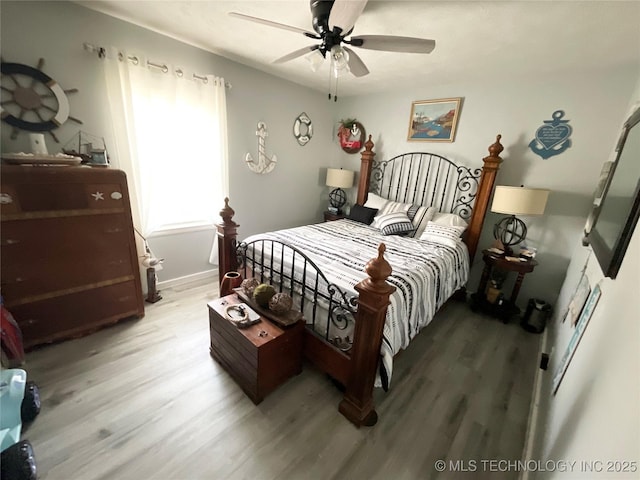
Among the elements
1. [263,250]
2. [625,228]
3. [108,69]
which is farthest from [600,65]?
[108,69]

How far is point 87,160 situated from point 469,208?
3.75m

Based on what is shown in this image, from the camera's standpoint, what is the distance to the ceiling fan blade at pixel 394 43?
1479mm

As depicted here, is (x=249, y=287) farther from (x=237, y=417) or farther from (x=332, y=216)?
(x=332, y=216)

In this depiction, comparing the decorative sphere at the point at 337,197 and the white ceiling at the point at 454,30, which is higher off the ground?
the white ceiling at the point at 454,30

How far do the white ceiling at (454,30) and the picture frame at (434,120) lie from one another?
371 millimetres

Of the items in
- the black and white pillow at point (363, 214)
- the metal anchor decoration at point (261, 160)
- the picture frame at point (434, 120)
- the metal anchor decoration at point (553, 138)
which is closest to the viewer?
the metal anchor decoration at point (553, 138)

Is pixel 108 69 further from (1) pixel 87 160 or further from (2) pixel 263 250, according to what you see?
(2) pixel 263 250

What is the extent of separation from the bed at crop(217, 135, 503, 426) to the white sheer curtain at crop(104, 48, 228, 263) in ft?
2.63

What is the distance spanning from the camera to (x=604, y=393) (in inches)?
30.5

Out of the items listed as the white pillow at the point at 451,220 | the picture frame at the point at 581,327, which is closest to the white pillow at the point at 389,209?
the white pillow at the point at 451,220

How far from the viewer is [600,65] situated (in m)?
2.16

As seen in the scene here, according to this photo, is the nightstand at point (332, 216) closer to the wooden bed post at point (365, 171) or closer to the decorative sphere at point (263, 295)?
the wooden bed post at point (365, 171)

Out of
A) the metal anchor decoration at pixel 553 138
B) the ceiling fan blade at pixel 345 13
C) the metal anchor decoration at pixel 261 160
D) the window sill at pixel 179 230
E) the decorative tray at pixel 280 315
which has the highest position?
the ceiling fan blade at pixel 345 13

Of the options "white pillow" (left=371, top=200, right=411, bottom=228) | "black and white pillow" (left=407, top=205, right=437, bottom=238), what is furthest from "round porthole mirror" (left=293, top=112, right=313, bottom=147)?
"black and white pillow" (left=407, top=205, right=437, bottom=238)
